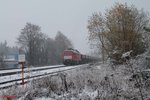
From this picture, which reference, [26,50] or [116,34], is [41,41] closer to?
[26,50]

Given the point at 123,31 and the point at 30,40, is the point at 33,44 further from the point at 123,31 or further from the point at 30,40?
the point at 123,31

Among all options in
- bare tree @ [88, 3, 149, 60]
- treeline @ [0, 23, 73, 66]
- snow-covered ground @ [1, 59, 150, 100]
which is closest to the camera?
snow-covered ground @ [1, 59, 150, 100]

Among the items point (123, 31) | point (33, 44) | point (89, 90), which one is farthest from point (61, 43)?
point (89, 90)

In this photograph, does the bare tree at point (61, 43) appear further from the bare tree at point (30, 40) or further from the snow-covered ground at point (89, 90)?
the snow-covered ground at point (89, 90)

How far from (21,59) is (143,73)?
7459 millimetres

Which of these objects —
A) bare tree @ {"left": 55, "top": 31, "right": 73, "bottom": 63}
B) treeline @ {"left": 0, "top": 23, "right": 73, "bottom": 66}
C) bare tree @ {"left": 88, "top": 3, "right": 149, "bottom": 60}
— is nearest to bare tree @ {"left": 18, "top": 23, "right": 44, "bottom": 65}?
treeline @ {"left": 0, "top": 23, "right": 73, "bottom": 66}

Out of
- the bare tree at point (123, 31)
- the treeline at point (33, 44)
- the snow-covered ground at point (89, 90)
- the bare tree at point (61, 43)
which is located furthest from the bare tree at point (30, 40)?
the snow-covered ground at point (89, 90)

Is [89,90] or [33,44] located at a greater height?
[33,44]

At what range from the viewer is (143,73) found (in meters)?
6.58

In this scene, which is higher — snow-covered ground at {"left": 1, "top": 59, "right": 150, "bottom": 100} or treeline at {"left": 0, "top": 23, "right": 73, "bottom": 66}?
treeline at {"left": 0, "top": 23, "right": 73, "bottom": 66}

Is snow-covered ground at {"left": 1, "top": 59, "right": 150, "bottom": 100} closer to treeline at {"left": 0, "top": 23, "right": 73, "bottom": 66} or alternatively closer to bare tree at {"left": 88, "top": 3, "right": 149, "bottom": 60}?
bare tree at {"left": 88, "top": 3, "right": 149, "bottom": 60}

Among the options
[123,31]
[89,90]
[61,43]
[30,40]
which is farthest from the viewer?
[61,43]

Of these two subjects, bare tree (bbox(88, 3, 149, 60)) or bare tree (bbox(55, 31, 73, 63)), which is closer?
bare tree (bbox(88, 3, 149, 60))

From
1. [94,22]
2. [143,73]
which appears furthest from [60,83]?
[94,22]
